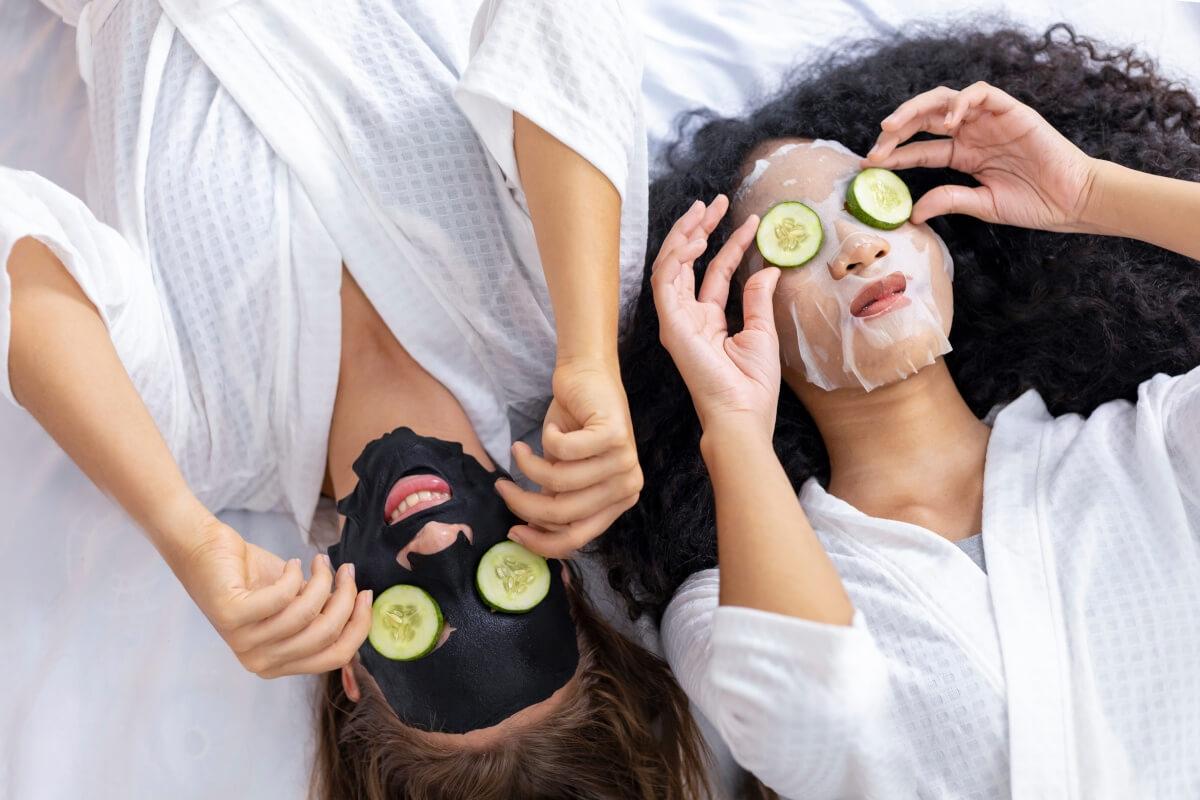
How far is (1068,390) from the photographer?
1.83 metres

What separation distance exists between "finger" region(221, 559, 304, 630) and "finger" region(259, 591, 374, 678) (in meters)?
0.08

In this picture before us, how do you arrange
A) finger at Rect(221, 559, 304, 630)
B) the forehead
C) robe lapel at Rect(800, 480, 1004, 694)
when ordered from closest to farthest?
1. finger at Rect(221, 559, 304, 630)
2. robe lapel at Rect(800, 480, 1004, 694)
3. the forehead

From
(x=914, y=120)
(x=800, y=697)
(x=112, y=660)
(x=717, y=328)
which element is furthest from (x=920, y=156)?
(x=112, y=660)

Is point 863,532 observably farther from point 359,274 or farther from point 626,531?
point 359,274

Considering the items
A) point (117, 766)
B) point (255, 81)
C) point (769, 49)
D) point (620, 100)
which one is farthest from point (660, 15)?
point (117, 766)

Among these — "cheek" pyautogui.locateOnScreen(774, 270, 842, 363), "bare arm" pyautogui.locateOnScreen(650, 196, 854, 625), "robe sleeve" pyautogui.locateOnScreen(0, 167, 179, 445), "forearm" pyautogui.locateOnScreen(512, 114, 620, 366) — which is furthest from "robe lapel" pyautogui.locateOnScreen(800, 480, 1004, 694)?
"robe sleeve" pyautogui.locateOnScreen(0, 167, 179, 445)

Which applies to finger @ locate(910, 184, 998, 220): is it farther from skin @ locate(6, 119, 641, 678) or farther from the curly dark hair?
skin @ locate(6, 119, 641, 678)

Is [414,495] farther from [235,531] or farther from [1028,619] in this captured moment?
[1028,619]

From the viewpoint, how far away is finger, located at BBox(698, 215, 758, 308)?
158cm

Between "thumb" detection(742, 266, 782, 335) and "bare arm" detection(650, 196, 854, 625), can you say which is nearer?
"bare arm" detection(650, 196, 854, 625)

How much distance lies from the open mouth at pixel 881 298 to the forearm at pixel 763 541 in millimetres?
249

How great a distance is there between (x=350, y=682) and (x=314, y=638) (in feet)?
1.05

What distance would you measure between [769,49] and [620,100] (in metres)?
0.70

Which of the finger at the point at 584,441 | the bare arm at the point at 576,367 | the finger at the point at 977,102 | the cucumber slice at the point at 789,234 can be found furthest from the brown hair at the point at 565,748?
the finger at the point at 977,102
